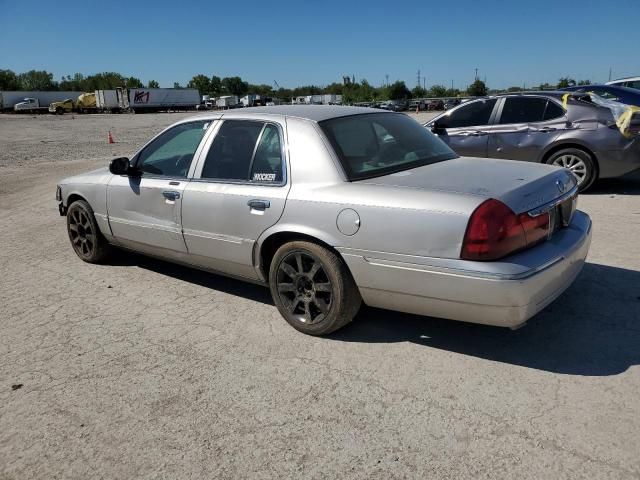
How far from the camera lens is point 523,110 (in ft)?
27.3

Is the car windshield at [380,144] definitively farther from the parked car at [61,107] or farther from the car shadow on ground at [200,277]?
the parked car at [61,107]

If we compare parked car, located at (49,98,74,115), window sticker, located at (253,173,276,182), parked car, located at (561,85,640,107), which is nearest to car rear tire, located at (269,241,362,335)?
window sticker, located at (253,173,276,182)

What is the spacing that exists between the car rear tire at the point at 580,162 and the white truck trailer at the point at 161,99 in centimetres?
7340

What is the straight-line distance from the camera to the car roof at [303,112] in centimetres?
400

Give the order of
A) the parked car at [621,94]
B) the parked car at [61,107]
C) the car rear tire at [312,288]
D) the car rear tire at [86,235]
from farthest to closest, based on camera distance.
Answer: the parked car at [61,107] < the parked car at [621,94] < the car rear tire at [86,235] < the car rear tire at [312,288]

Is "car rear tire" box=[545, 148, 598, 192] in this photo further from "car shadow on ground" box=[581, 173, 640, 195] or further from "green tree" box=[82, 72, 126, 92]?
"green tree" box=[82, 72, 126, 92]

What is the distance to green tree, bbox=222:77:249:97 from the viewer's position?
151 meters

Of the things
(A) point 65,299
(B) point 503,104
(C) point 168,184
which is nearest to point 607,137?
(B) point 503,104

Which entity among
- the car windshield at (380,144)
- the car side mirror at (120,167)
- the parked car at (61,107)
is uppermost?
the parked car at (61,107)

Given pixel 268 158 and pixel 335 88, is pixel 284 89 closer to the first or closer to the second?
pixel 335 88

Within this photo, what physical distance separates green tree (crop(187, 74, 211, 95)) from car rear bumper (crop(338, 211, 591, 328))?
15255cm

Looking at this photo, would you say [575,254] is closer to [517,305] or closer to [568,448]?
[517,305]

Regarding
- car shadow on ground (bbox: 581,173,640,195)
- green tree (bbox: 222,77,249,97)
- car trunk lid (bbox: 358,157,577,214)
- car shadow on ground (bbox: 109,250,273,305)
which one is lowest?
car shadow on ground (bbox: 109,250,273,305)

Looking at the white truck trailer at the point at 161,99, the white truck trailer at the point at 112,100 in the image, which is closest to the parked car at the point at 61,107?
the white truck trailer at the point at 112,100
